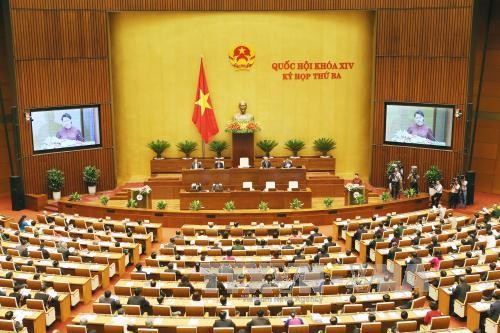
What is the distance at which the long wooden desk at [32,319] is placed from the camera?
40.3 ft

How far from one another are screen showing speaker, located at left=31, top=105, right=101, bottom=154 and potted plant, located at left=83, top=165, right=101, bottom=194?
0.96 metres

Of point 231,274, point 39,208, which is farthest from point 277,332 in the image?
point 39,208

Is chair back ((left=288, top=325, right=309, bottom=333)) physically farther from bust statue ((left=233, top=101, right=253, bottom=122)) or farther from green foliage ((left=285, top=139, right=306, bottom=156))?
green foliage ((left=285, top=139, right=306, bottom=156))

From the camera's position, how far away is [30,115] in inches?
921

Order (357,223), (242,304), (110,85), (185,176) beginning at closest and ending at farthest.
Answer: (242,304)
(357,223)
(185,176)
(110,85)

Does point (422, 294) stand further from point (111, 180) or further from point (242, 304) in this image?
point (111, 180)

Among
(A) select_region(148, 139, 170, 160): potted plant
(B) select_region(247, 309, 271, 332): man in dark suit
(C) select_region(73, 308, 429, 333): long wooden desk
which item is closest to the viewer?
(B) select_region(247, 309, 271, 332): man in dark suit

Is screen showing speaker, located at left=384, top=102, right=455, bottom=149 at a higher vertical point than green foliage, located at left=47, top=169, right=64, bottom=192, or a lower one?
higher

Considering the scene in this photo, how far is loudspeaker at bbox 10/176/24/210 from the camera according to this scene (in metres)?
23.0

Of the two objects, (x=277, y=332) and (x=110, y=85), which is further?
(x=110, y=85)

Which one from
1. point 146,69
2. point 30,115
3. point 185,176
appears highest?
point 146,69

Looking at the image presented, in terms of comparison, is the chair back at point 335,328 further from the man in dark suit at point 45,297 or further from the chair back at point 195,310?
the man in dark suit at point 45,297

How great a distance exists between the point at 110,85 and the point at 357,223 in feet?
38.2

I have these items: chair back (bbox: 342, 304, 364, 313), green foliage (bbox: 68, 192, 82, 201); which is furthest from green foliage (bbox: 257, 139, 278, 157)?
chair back (bbox: 342, 304, 364, 313)
